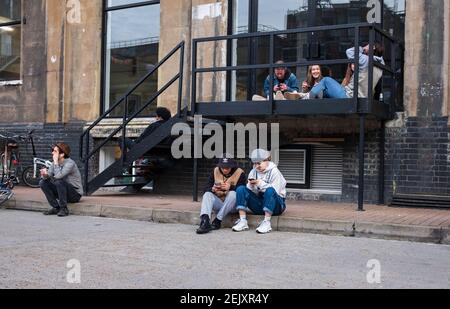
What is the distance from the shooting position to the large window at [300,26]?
1059cm

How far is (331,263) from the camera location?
20.1ft

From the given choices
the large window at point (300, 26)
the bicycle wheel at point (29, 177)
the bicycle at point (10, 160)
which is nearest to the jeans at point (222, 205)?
the large window at point (300, 26)

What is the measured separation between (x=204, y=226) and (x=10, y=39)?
10088 millimetres

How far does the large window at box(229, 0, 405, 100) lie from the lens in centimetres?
1059

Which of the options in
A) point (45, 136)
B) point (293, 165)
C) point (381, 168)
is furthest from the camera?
point (45, 136)

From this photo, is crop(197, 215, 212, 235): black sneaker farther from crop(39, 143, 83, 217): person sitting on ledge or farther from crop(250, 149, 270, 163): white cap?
crop(39, 143, 83, 217): person sitting on ledge

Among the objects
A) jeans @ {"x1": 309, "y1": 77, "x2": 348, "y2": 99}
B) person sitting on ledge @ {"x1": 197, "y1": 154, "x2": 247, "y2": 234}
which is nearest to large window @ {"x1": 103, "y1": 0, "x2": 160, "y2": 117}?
jeans @ {"x1": 309, "y1": 77, "x2": 348, "y2": 99}

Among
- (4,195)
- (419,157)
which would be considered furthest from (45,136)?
(419,157)

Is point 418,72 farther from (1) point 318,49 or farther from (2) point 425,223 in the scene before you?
(2) point 425,223

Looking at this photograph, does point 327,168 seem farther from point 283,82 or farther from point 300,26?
point 300,26

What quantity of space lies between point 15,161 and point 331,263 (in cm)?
1023

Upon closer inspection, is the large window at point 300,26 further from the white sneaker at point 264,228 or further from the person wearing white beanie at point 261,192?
the white sneaker at point 264,228

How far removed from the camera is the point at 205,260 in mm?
6273

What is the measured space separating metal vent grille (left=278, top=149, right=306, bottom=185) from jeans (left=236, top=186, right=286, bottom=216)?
296 cm
